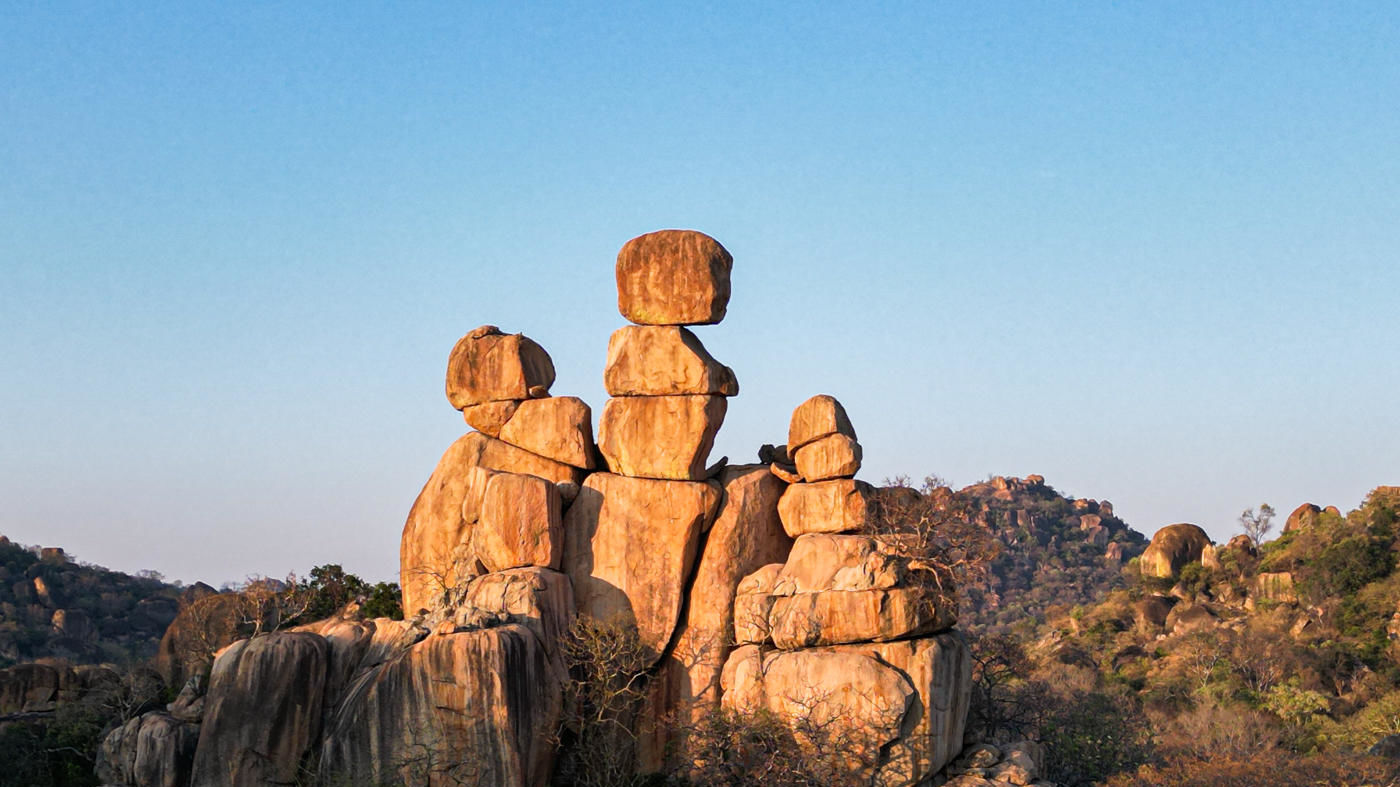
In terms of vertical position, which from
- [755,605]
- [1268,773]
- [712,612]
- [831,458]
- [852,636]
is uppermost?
[831,458]

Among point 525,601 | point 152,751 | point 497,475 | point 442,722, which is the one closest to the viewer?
point 442,722

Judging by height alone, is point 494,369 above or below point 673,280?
below

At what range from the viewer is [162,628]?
3054 inches

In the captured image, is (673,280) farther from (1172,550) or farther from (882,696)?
(1172,550)

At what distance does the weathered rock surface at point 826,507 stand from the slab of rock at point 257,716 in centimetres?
1136

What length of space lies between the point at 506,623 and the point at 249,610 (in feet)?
32.0

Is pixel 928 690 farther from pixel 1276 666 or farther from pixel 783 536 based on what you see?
pixel 1276 666

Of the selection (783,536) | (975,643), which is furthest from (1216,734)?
(783,536)

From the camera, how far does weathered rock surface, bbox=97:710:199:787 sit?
29516mm

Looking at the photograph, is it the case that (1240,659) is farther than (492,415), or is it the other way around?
(1240,659)

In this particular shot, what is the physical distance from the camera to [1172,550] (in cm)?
8231

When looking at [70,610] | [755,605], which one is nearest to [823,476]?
[755,605]

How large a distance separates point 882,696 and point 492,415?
40.1 ft

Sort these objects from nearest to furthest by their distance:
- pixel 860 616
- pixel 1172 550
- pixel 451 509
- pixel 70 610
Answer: pixel 860 616
pixel 451 509
pixel 70 610
pixel 1172 550
